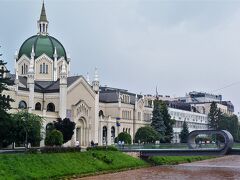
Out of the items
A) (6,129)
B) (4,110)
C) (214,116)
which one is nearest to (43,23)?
(6,129)

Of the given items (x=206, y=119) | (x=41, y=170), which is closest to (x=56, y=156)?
(x=41, y=170)

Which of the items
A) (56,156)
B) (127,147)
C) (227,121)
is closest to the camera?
(56,156)

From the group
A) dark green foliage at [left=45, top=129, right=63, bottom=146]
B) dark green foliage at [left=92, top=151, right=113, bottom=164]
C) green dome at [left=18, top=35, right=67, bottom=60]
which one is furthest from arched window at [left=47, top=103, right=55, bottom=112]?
dark green foliage at [left=92, top=151, right=113, bottom=164]

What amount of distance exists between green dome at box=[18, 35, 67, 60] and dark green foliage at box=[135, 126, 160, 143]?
71.4 ft

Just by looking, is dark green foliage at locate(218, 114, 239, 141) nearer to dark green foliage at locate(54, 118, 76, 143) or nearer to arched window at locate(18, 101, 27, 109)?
arched window at locate(18, 101, 27, 109)

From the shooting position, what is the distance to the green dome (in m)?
88.8

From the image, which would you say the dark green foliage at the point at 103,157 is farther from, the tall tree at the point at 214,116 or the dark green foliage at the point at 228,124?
the tall tree at the point at 214,116

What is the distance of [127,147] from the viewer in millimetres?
67375

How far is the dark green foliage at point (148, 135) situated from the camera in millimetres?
89812

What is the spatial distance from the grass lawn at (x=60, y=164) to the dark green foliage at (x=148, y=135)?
92.3ft

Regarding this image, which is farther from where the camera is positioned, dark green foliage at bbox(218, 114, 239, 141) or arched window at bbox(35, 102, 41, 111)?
dark green foliage at bbox(218, 114, 239, 141)

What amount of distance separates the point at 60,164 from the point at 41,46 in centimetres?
4540

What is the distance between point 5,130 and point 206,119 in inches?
4181

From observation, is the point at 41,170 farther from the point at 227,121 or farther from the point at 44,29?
the point at 227,121
